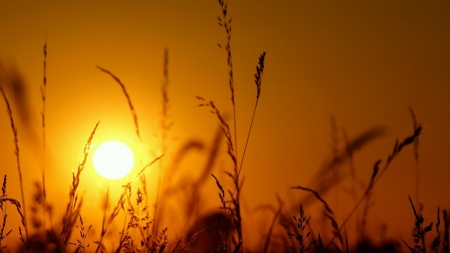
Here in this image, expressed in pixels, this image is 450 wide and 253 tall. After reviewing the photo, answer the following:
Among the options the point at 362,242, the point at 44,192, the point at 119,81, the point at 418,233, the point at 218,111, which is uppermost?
the point at 119,81

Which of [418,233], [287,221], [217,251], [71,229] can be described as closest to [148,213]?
[71,229]

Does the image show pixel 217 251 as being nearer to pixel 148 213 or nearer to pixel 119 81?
pixel 148 213

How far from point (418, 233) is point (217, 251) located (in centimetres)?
72

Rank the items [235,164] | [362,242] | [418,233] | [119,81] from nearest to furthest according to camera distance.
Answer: [418,233] → [235,164] → [119,81] → [362,242]

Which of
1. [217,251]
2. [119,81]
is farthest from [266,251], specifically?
[119,81]

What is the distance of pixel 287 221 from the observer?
7.81 feet

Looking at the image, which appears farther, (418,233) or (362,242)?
(362,242)

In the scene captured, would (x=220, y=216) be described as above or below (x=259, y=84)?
below

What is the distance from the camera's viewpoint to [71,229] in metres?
2.21

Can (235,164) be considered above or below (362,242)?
above

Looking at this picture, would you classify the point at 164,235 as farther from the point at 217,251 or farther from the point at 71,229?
the point at 71,229

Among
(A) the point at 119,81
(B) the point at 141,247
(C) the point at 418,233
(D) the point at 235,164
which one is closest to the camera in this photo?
(C) the point at 418,233

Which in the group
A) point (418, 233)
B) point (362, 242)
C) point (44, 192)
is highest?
point (44, 192)

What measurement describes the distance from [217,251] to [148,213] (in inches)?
18.6
